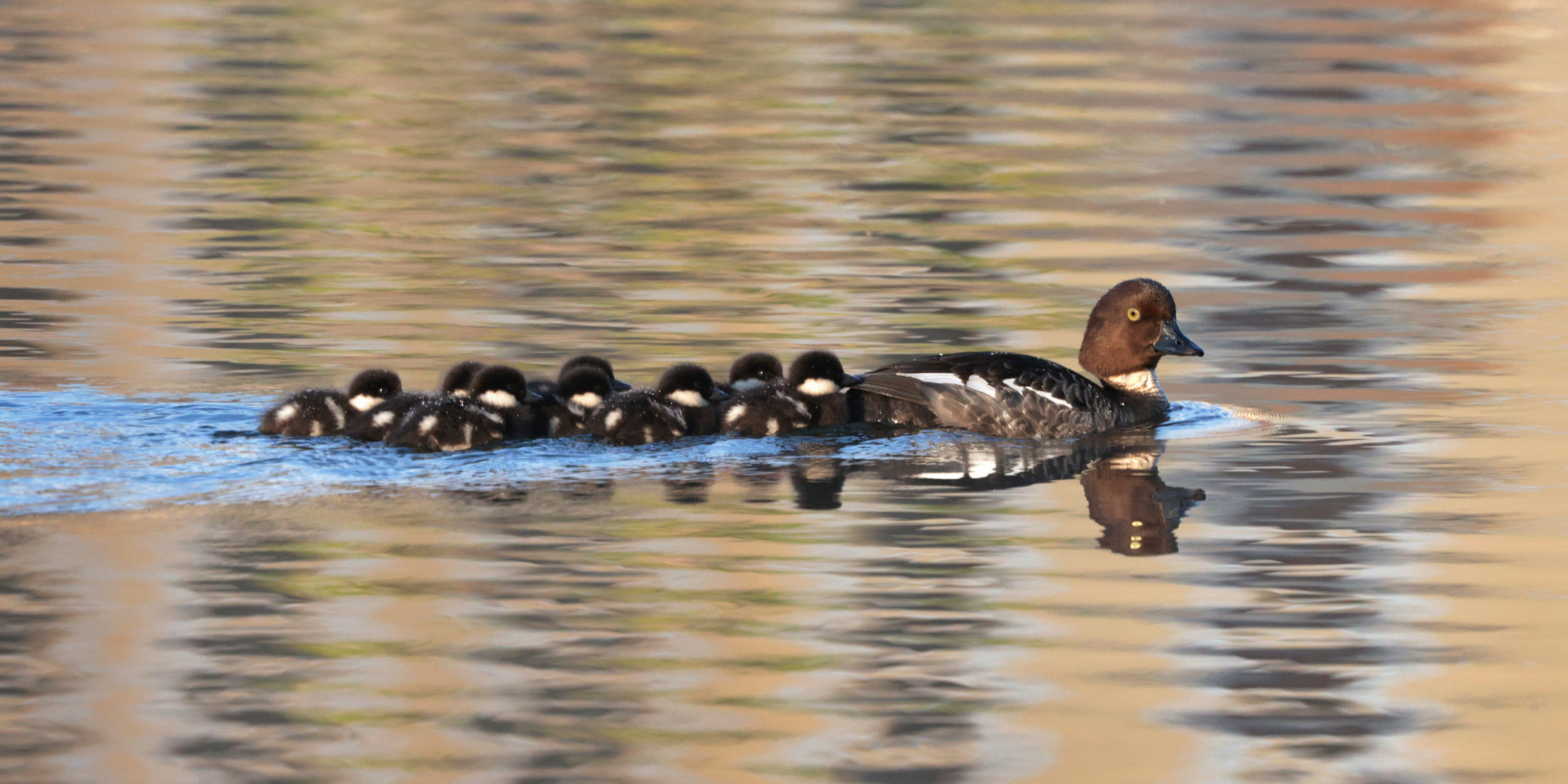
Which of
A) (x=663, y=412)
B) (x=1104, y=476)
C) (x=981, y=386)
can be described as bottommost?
(x=1104, y=476)

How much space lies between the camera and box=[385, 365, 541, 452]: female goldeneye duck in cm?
862

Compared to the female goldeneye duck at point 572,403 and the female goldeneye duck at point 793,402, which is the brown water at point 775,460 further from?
the female goldeneye duck at point 572,403

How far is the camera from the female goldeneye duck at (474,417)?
8.62 meters

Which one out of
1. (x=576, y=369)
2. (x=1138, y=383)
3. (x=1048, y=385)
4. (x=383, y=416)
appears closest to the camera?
Result: (x=383, y=416)

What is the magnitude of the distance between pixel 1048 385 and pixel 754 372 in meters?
1.32

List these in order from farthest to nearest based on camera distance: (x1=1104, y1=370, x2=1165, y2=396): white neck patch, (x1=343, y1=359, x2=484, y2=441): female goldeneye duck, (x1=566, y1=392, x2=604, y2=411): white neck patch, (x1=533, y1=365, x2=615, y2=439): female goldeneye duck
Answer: (x1=1104, y1=370, x2=1165, y2=396): white neck patch, (x1=566, y1=392, x2=604, y2=411): white neck patch, (x1=533, y1=365, x2=615, y2=439): female goldeneye duck, (x1=343, y1=359, x2=484, y2=441): female goldeneye duck

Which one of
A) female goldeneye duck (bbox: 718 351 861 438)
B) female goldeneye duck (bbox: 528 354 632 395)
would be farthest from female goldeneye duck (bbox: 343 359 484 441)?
female goldeneye duck (bbox: 718 351 861 438)

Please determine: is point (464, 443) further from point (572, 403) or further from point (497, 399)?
point (572, 403)

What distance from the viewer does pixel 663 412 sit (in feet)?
29.7

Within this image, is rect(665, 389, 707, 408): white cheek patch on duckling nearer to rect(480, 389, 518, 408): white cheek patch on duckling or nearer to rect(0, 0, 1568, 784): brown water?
rect(0, 0, 1568, 784): brown water

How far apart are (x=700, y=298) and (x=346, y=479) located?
4.74 metres

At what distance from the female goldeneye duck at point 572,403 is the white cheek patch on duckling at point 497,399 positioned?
0.18 m

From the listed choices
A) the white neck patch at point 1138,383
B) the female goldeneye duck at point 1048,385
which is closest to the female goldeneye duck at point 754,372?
the female goldeneye duck at point 1048,385

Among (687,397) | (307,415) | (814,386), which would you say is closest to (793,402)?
(814,386)
